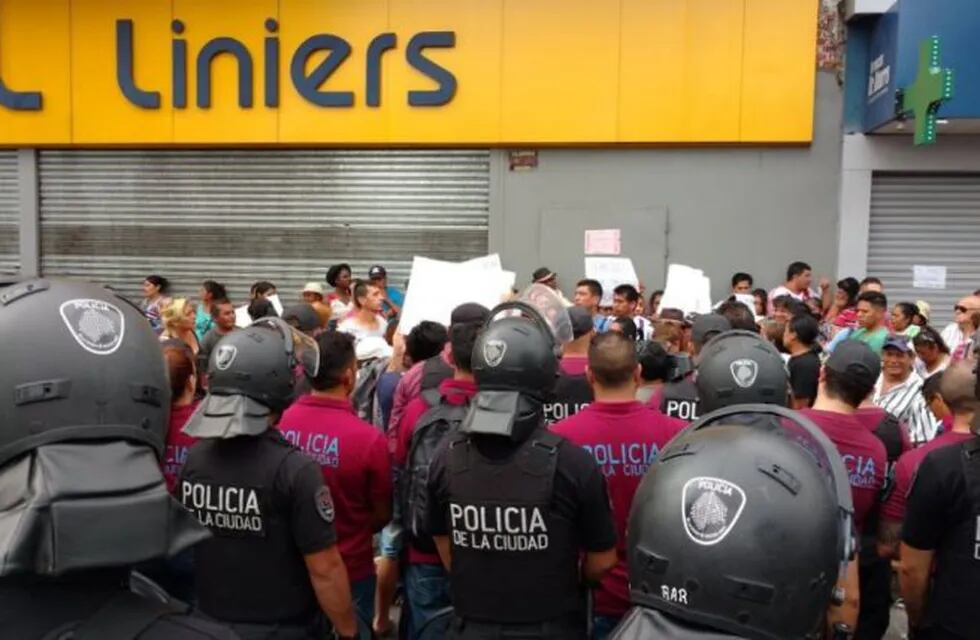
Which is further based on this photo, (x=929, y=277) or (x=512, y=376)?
(x=929, y=277)

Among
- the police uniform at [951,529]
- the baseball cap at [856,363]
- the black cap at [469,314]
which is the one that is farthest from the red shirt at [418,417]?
the police uniform at [951,529]

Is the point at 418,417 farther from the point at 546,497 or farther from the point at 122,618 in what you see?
the point at 122,618

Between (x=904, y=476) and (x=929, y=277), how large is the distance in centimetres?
943

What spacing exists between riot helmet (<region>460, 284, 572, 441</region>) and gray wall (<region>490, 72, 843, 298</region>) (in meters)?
9.45

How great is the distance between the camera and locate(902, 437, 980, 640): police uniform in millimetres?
3180

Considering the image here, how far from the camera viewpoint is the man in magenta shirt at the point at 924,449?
3.79 metres

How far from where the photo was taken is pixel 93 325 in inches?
63.6

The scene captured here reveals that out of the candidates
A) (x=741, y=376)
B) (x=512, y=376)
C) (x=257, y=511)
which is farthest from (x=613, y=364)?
(x=257, y=511)

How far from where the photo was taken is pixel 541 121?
12.6 meters

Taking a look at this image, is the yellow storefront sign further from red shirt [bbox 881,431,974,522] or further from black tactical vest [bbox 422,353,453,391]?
red shirt [bbox 881,431,974,522]

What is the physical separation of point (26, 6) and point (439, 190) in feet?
23.7

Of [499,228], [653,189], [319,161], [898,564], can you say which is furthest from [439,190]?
[898,564]

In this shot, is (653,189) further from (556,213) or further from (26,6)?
(26,6)

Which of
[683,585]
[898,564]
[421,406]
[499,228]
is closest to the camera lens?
[683,585]
